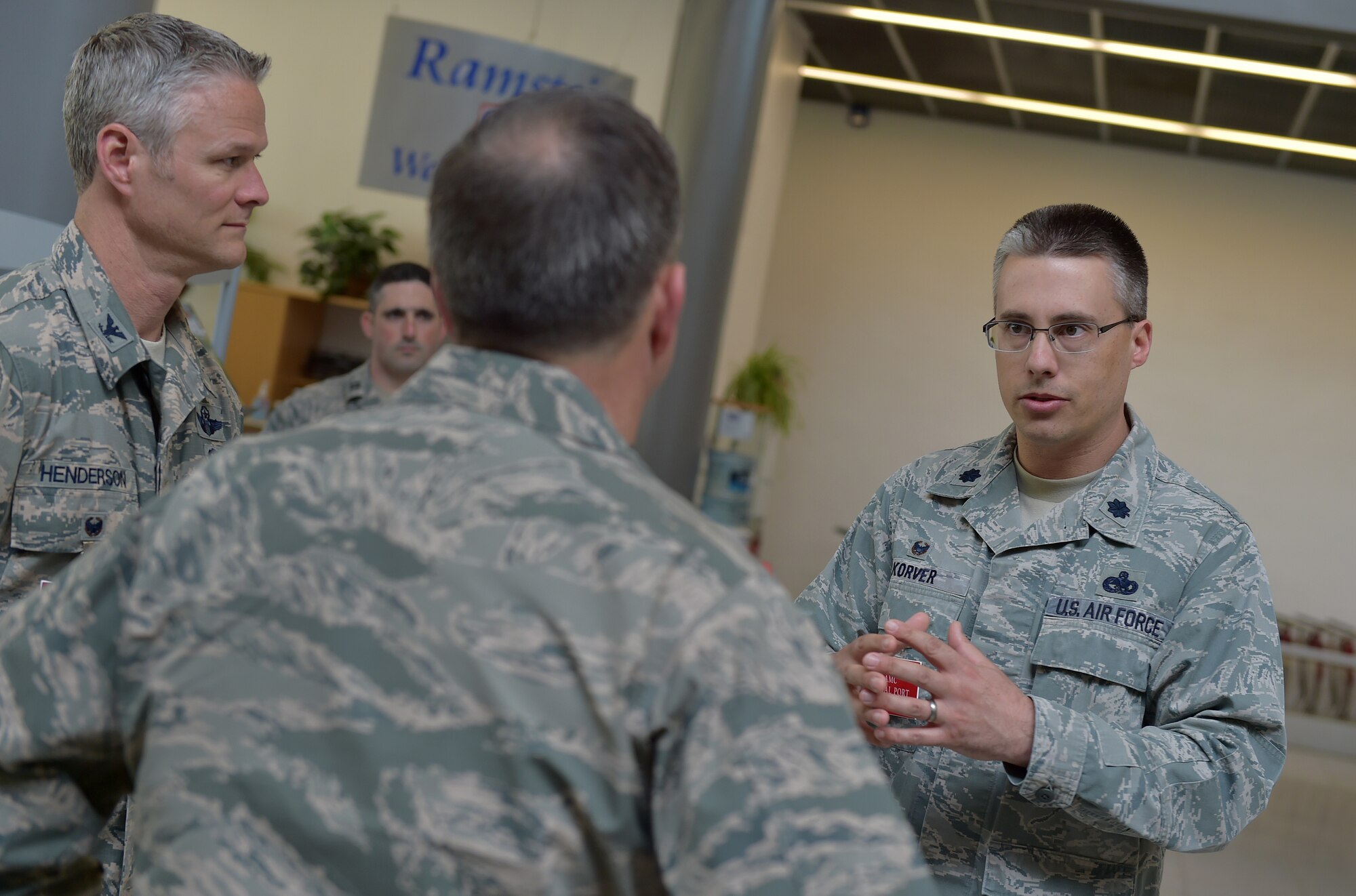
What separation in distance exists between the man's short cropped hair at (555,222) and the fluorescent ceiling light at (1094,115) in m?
9.20

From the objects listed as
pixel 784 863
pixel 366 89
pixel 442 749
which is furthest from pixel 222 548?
pixel 366 89

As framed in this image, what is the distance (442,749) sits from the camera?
0.91 metres

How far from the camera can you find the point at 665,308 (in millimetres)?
1040

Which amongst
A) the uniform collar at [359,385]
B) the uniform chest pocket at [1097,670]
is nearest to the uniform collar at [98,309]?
the uniform chest pocket at [1097,670]

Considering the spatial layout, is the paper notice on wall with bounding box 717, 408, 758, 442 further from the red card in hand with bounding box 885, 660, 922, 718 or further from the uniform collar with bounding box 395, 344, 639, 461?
the uniform collar with bounding box 395, 344, 639, 461

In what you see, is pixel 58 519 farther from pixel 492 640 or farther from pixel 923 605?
pixel 923 605

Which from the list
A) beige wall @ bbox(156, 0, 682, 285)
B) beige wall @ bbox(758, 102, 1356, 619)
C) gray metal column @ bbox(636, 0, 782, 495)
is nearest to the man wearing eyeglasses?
gray metal column @ bbox(636, 0, 782, 495)

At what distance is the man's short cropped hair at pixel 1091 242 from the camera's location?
1.95m

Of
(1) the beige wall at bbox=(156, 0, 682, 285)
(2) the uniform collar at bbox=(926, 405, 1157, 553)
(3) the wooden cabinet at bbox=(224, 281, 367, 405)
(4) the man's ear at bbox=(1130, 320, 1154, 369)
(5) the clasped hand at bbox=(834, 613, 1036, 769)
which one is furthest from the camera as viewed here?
(1) the beige wall at bbox=(156, 0, 682, 285)

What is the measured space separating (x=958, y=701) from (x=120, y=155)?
1.47 m

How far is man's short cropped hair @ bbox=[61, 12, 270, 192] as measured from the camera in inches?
71.5

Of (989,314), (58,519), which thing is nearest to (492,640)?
(58,519)

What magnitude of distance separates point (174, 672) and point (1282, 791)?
8151mm

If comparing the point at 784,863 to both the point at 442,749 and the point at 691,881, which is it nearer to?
the point at 691,881
